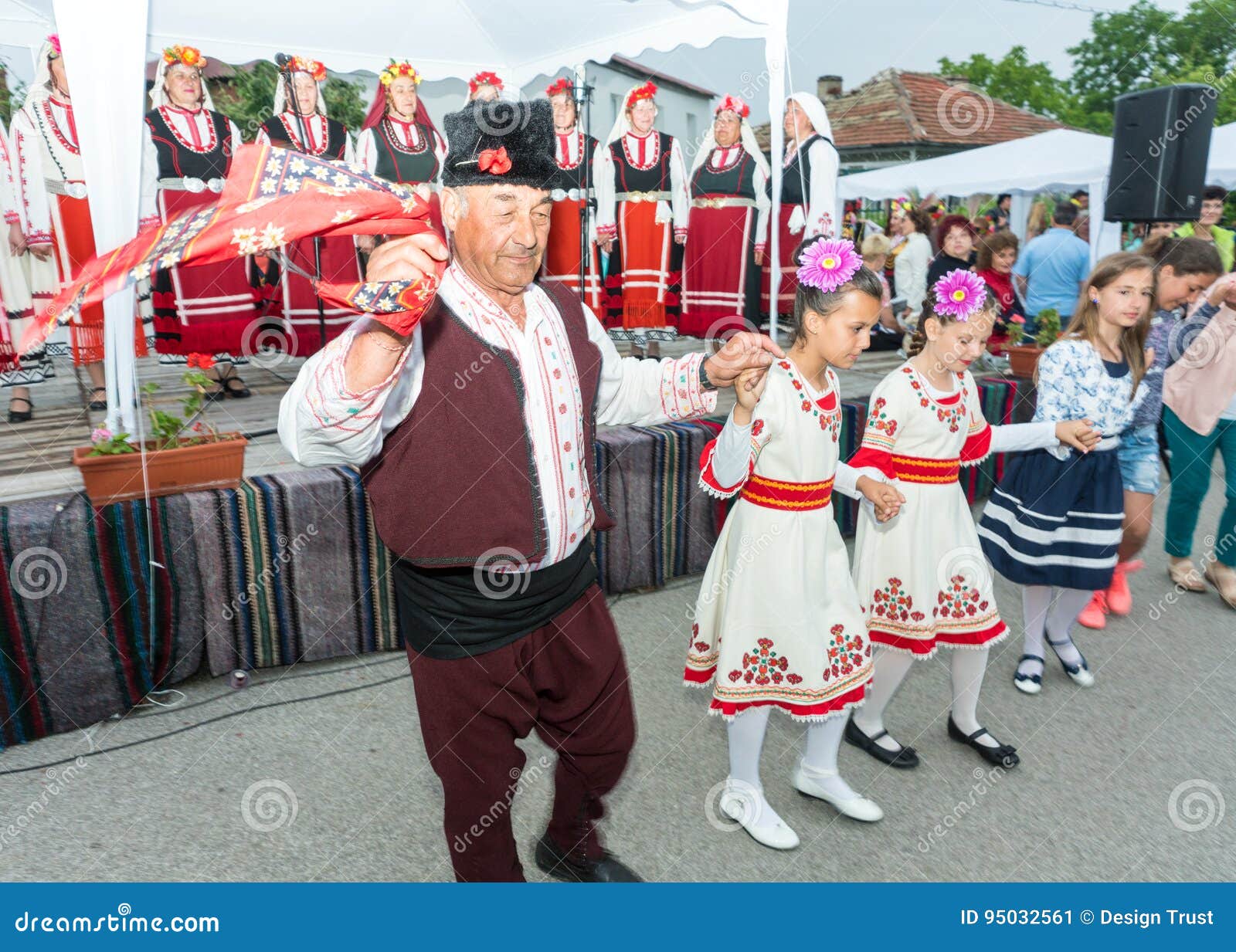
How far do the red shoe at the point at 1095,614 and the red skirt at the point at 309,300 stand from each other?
4.93 meters

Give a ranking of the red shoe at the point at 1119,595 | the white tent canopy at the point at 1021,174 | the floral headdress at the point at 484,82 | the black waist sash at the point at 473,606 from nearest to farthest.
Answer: the black waist sash at the point at 473,606 < the red shoe at the point at 1119,595 < the floral headdress at the point at 484,82 < the white tent canopy at the point at 1021,174

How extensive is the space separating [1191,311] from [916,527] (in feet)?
7.95

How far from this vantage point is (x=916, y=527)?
263 cm

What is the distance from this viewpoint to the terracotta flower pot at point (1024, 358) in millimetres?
5488

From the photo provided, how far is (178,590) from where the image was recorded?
2.97m

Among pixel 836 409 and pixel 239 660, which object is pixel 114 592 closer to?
pixel 239 660

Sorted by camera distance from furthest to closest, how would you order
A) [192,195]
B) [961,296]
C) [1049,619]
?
1. [192,195]
2. [1049,619]
3. [961,296]

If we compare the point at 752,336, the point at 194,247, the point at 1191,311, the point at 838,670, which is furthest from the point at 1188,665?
the point at 194,247

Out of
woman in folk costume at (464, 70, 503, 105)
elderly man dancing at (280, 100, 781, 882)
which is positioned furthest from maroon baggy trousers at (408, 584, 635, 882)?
woman in folk costume at (464, 70, 503, 105)

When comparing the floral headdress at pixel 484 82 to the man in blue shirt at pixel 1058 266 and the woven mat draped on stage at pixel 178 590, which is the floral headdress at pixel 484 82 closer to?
the woven mat draped on stage at pixel 178 590

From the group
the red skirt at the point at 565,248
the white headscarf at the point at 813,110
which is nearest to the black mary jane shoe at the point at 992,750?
the white headscarf at the point at 813,110

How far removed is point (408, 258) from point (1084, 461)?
8.75 feet

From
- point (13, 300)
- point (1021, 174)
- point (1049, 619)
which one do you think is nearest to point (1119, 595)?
point (1049, 619)

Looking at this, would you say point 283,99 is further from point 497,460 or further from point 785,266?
point 497,460
